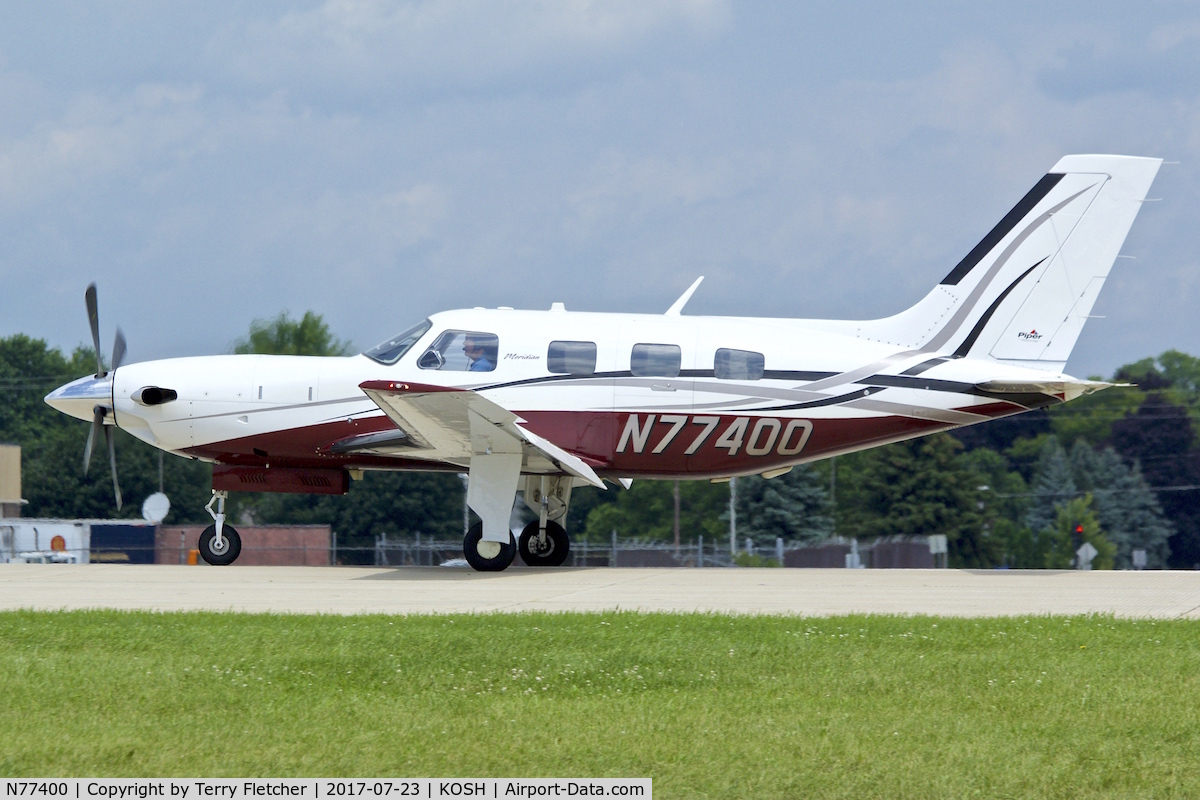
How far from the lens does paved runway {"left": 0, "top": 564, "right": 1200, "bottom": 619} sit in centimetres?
1280

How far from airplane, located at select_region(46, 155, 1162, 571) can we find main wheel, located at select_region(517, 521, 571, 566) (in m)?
0.92

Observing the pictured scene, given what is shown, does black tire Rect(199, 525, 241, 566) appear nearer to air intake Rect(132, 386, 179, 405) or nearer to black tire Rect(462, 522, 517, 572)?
air intake Rect(132, 386, 179, 405)

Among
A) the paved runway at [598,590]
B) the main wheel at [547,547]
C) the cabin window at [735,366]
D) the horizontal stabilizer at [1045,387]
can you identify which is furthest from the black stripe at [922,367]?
the main wheel at [547,547]

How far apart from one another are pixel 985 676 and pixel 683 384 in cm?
920

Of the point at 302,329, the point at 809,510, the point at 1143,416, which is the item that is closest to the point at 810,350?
the point at 302,329

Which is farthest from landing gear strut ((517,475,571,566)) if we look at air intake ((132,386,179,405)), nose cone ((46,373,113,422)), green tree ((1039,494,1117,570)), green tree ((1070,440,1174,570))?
green tree ((1070,440,1174,570))

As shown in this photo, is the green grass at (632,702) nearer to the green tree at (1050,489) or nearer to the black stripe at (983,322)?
the black stripe at (983,322)

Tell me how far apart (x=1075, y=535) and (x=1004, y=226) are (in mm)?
63453

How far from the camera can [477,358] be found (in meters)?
17.7

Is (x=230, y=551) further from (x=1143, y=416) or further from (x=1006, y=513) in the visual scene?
(x=1143, y=416)

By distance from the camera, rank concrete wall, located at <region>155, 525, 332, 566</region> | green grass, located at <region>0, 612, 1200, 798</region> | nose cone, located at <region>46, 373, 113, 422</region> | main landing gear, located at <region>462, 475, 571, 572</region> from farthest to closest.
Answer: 1. concrete wall, located at <region>155, 525, 332, 566</region>
2. nose cone, located at <region>46, 373, 113, 422</region>
3. main landing gear, located at <region>462, 475, 571, 572</region>
4. green grass, located at <region>0, 612, 1200, 798</region>

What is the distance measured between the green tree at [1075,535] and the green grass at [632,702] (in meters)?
63.6

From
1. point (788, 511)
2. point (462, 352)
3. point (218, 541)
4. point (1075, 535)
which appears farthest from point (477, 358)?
point (1075, 535)
